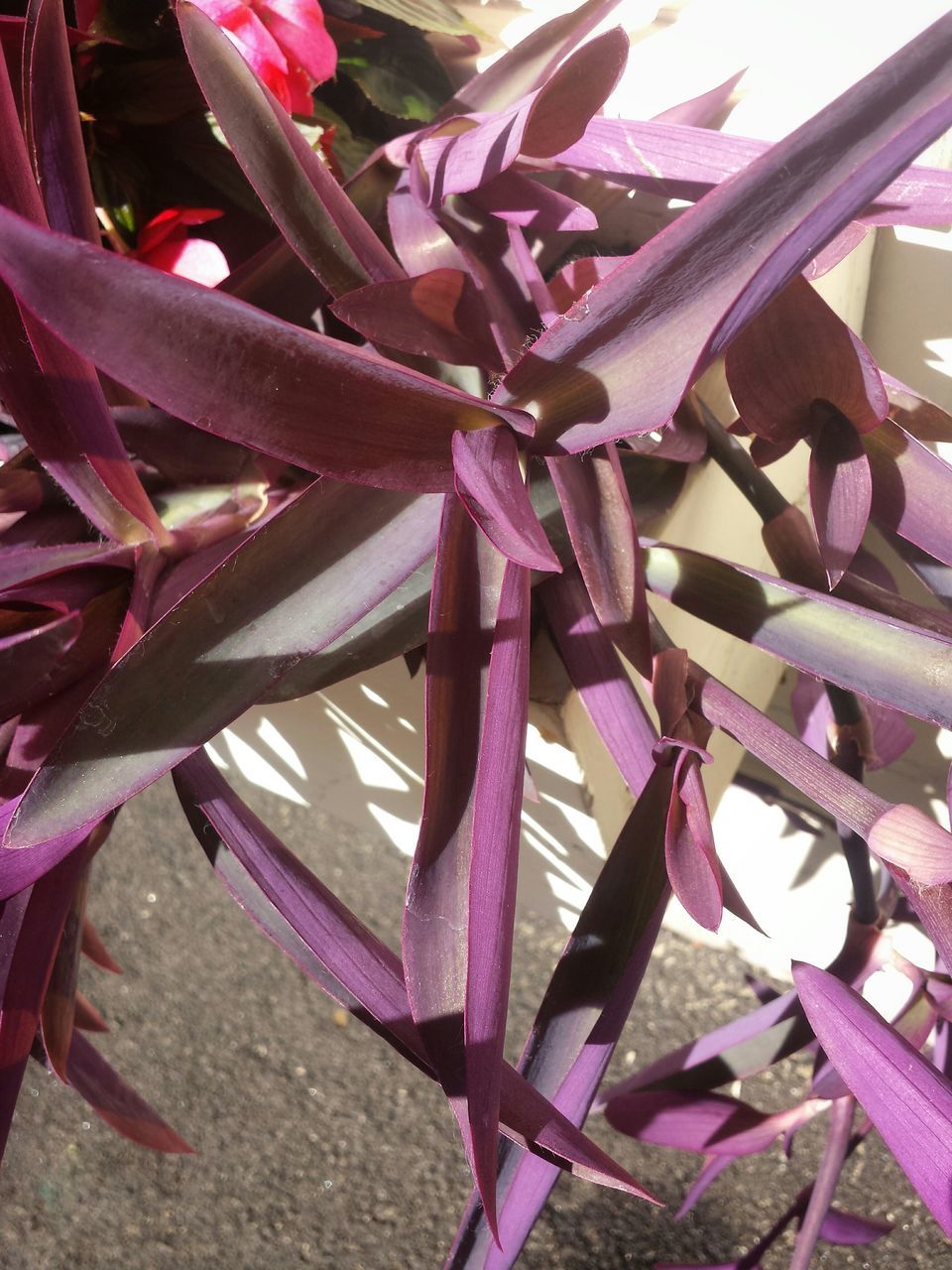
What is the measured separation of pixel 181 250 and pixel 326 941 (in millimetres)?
294

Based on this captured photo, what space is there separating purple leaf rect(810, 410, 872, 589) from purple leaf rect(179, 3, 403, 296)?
163 mm

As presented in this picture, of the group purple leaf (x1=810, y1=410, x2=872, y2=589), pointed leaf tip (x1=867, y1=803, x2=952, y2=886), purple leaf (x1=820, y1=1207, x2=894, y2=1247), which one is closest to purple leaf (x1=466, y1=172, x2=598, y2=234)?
purple leaf (x1=810, y1=410, x2=872, y2=589)

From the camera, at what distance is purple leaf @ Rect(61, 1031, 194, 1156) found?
0.46 meters

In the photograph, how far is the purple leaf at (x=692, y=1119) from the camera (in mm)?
508

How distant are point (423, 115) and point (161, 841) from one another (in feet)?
2.07

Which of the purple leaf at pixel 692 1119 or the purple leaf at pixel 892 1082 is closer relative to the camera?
the purple leaf at pixel 892 1082

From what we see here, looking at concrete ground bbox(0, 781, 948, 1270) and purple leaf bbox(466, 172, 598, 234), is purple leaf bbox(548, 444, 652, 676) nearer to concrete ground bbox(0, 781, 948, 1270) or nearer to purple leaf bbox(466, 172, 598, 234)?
purple leaf bbox(466, 172, 598, 234)

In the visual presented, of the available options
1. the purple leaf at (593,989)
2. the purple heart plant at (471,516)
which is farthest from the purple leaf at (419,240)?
the purple leaf at (593,989)

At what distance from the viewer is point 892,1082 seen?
1.01ft

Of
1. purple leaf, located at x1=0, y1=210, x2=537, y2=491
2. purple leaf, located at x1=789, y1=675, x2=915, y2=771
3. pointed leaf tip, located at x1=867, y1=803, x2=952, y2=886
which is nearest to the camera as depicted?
purple leaf, located at x1=0, y1=210, x2=537, y2=491

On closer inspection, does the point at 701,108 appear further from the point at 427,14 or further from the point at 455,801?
the point at 455,801

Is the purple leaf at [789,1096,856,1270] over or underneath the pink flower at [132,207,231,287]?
underneath

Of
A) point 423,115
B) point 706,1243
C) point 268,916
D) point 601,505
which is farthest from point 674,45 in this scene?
point 706,1243

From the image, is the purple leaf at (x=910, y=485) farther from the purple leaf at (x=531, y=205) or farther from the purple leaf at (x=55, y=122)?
the purple leaf at (x=55, y=122)
